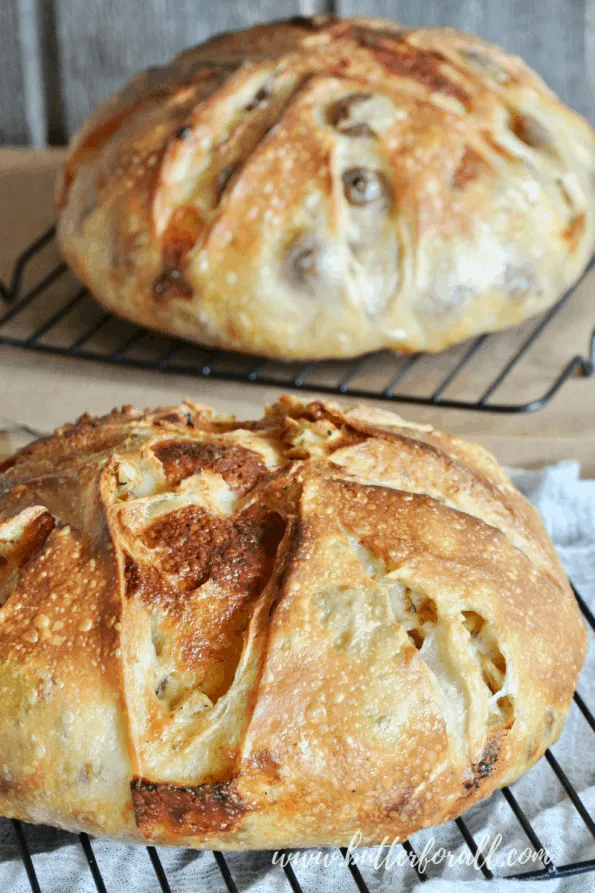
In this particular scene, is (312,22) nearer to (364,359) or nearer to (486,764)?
(364,359)

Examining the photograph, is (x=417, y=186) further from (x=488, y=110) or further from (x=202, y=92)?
(x=202, y=92)

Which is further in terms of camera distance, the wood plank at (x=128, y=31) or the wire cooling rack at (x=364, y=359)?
the wood plank at (x=128, y=31)

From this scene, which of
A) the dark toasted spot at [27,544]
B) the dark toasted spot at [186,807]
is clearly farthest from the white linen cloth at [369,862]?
the dark toasted spot at [27,544]

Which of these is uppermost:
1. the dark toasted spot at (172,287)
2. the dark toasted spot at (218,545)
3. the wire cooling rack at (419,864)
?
the dark toasted spot at (218,545)

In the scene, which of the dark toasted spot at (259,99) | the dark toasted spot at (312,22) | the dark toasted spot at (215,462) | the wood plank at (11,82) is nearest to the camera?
the dark toasted spot at (215,462)

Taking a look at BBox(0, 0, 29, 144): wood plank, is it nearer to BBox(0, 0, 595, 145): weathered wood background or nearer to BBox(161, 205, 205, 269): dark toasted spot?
BBox(0, 0, 595, 145): weathered wood background

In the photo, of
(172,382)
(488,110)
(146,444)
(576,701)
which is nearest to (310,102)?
(488,110)

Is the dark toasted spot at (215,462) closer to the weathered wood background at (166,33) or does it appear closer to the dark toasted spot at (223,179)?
the dark toasted spot at (223,179)
